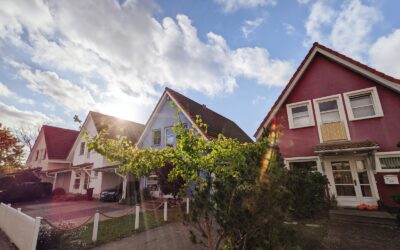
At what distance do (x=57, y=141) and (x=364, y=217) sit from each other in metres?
33.3

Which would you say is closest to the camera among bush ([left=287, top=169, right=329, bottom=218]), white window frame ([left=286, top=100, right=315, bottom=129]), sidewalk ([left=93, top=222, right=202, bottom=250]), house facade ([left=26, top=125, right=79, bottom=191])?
sidewalk ([left=93, top=222, right=202, bottom=250])

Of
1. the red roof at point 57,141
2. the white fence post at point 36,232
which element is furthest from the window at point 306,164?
the red roof at point 57,141

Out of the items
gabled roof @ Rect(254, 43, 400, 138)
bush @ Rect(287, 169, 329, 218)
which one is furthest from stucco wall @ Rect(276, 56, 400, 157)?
bush @ Rect(287, 169, 329, 218)

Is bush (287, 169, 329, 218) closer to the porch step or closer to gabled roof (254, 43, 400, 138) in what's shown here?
the porch step

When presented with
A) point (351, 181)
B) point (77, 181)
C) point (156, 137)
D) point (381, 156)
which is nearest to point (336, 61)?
point (381, 156)

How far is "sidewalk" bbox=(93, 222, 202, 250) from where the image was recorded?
627 centimetres

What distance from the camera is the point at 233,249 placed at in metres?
3.54

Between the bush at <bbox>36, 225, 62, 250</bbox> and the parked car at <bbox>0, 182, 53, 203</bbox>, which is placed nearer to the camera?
the bush at <bbox>36, 225, 62, 250</bbox>

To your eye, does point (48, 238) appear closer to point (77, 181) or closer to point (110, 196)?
point (110, 196)

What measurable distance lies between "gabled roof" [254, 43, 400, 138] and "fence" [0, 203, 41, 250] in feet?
37.4

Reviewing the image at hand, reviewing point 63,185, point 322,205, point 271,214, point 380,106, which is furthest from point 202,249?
point 63,185

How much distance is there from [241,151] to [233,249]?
183 centimetres

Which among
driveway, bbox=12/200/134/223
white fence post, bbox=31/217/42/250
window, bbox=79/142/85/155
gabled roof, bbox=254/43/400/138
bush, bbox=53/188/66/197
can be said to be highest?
gabled roof, bbox=254/43/400/138

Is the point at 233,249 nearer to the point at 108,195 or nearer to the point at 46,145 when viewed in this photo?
the point at 108,195
